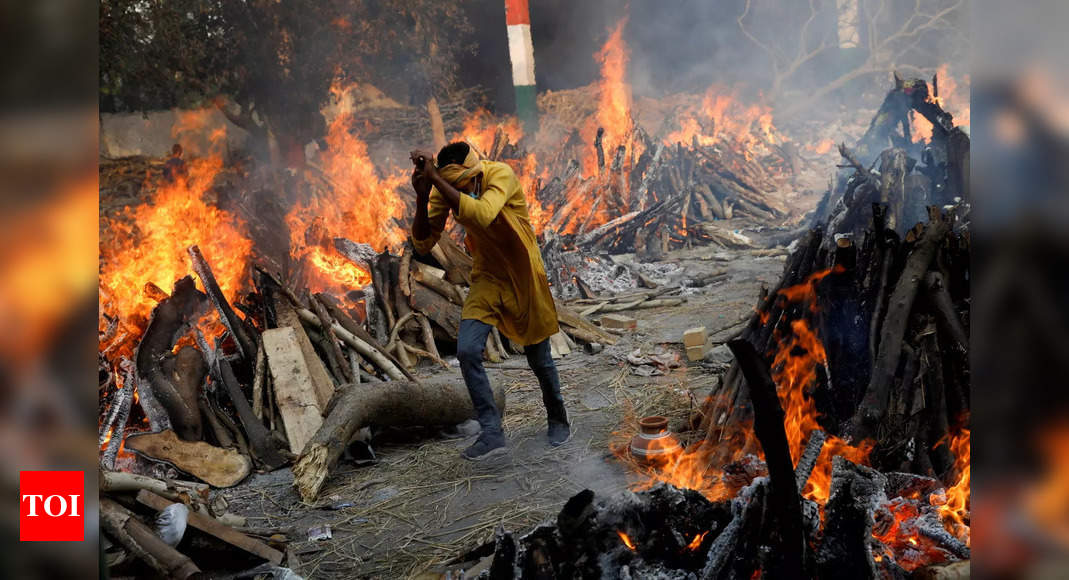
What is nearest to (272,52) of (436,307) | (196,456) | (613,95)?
(436,307)

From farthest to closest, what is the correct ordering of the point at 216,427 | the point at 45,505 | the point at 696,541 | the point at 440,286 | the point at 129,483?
the point at 440,286 < the point at 216,427 < the point at 129,483 < the point at 696,541 < the point at 45,505

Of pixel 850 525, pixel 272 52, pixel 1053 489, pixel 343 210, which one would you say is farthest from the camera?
pixel 343 210

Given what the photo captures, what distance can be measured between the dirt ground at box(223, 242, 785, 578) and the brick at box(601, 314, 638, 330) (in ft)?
4.58

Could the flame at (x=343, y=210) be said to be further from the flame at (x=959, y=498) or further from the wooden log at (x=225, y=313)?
the flame at (x=959, y=498)

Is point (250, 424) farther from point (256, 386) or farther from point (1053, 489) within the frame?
point (1053, 489)

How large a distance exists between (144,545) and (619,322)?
6.08 meters

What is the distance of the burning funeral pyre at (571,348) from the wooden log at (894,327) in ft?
0.04

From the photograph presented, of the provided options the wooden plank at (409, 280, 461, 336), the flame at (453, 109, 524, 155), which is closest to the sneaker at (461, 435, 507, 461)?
the wooden plank at (409, 280, 461, 336)

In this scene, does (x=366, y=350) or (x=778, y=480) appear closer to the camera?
(x=778, y=480)

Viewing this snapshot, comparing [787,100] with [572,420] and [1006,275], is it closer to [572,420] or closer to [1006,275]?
[572,420]

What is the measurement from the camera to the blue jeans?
4.77 meters

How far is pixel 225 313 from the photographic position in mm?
6246

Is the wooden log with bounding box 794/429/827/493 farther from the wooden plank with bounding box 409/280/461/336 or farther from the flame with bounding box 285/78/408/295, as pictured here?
the flame with bounding box 285/78/408/295

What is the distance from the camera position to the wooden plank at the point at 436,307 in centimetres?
780
